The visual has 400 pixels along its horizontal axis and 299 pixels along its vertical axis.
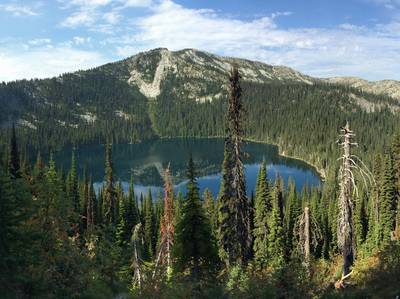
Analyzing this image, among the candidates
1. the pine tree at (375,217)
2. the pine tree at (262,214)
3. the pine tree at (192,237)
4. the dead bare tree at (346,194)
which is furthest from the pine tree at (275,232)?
the dead bare tree at (346,194)

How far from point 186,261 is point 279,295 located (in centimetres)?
1845

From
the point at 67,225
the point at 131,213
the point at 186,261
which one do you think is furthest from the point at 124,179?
the point at 67,225

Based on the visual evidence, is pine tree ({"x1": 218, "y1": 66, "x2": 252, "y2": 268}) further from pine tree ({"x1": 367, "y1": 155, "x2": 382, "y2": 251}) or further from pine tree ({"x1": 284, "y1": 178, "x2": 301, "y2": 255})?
pine tree ({"x1": 284, "y1": 178, "x2": 301, "y2": 255})

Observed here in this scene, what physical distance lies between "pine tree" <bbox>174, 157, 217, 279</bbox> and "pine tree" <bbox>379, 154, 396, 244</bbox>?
37918 millimetres

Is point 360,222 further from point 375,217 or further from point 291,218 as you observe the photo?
point 291,218

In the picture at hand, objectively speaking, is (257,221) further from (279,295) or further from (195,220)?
(279,295)

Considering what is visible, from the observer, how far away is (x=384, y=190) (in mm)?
60500

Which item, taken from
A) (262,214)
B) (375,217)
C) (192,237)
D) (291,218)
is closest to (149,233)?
(291,218)

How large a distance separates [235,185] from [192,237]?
23.8ft

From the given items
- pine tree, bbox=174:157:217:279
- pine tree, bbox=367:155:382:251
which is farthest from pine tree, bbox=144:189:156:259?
pine tree, bbox=174:157:217:279

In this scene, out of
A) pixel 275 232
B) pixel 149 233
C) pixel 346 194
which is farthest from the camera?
pixel 149 233

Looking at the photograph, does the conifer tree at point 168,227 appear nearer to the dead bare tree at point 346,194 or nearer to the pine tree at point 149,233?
the dead bare tree at point 346,194

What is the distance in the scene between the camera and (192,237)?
108ft

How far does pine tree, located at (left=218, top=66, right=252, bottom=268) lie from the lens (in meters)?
27.3
